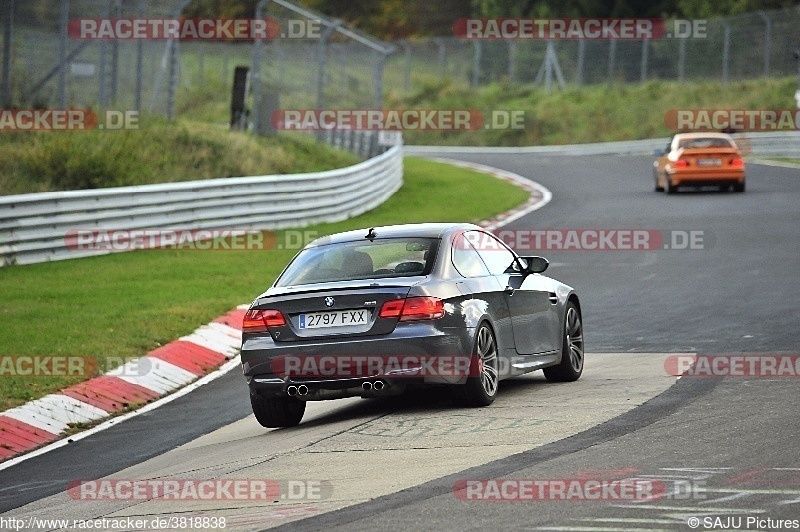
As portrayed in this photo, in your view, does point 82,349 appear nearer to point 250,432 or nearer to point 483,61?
point 250,432

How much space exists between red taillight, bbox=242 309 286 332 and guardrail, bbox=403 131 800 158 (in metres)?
27.4

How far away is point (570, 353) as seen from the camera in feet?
38.8

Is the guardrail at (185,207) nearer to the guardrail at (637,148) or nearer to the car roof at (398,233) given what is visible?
→ the car roof at (398,233)

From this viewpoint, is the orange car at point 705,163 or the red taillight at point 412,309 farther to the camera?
the orange car at point 705,163

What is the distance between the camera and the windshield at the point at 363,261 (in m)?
10.3

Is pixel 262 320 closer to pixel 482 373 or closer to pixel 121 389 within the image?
→ pixel 482 373

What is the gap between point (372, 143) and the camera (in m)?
36.3

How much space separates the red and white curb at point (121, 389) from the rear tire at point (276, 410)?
5.43 ft

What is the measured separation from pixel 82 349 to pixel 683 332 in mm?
5731

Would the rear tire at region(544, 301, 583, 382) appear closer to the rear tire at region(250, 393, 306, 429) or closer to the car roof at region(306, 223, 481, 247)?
the car roof at region(306, 223, 481, 247)

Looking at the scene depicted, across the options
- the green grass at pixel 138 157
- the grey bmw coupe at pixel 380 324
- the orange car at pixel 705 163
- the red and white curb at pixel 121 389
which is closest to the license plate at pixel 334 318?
the grey bmw coupe at pixel 380 324

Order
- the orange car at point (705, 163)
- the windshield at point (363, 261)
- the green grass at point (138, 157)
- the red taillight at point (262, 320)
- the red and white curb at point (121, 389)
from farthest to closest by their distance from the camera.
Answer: the orange car at point (705, 163), the green grass at point (138, 157), the red and white curb at point (121, 389), the windshield at point (363, 261), the red taillight at point (262, 320)

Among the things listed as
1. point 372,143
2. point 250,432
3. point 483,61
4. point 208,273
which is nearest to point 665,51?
point 483,61

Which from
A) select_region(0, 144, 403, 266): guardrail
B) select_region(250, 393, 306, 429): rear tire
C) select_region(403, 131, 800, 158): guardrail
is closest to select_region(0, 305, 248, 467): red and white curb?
select_region(250, 393, 306, 429): rear tire
